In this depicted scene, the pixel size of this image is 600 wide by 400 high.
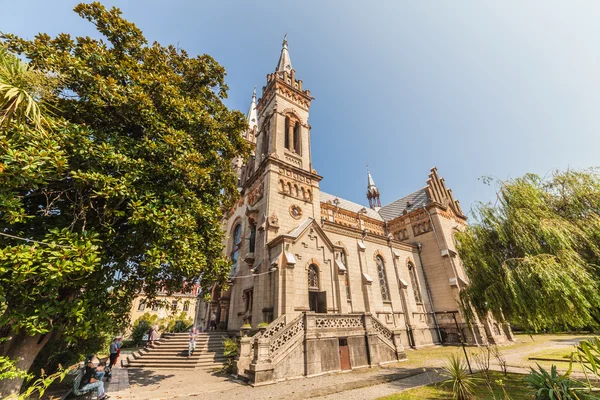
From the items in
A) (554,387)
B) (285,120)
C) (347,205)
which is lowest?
(554,387)

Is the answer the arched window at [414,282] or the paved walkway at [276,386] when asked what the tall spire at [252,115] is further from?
the paved walkway at [276,386]

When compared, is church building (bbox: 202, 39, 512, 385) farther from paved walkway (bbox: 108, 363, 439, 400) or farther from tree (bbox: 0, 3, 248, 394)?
tree (bbox: 0, 3, 248, 394)

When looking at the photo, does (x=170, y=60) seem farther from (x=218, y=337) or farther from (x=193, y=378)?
(x=218, y=337)

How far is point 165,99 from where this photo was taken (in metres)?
9.71

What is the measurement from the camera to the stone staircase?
1441 centimetres

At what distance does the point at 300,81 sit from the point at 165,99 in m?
21.0

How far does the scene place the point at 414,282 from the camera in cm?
2509

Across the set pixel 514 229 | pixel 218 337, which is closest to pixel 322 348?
pixel 218 337

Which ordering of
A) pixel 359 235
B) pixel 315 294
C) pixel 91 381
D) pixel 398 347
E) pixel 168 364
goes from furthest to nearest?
1. pixel 359 235
2. pixel 315 294
3. pixel 398 347
4. pixel 168 364
5. pixel 91 381

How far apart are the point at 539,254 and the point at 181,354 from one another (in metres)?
19.5

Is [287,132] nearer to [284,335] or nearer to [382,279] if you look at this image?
[382,279]

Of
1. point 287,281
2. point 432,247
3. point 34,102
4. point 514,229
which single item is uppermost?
point 432,247

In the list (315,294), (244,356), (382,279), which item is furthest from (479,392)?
(382,279)

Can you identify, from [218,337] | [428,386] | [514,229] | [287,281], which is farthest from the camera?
[218,337]
